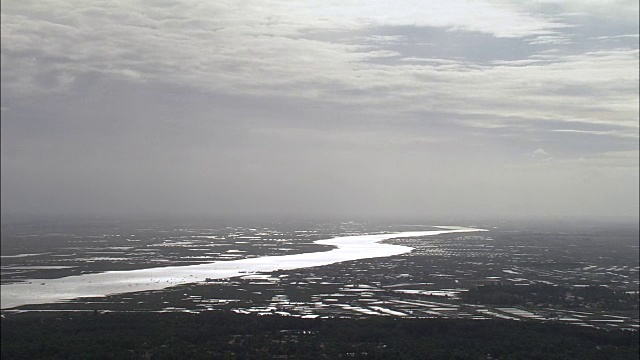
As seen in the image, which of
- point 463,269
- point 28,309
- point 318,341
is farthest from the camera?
point 463,269

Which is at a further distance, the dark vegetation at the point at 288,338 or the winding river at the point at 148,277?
the winding river at the point at 148,277

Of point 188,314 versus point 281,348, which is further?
point 188,314

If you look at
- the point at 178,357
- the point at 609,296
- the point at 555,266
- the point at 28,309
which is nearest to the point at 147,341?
the point at 178,357

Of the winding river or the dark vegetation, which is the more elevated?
the winding river

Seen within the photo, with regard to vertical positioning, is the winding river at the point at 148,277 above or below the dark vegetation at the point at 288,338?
above

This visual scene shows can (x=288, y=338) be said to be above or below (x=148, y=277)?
below

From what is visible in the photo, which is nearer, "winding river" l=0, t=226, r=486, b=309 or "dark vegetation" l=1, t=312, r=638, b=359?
"dark vegetation" l=1, t=312, r=638, b=359

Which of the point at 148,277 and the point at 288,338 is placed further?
the point at 148,277

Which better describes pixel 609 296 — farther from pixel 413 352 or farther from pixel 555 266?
pixel 413 352
